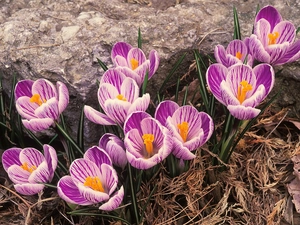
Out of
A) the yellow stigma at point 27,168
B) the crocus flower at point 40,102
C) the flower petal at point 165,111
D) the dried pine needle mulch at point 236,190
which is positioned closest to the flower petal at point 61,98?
the crocus flower at point 40,102

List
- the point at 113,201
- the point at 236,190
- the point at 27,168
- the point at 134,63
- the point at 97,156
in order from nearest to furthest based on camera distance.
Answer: the point at 113,201, the point at 97,156, the point at 27,168, the point at 134,63, the point at 236,190

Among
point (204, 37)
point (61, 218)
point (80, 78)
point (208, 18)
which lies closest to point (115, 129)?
point (80, 78)

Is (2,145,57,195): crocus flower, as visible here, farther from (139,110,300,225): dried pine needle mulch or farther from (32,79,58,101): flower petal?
(139,110,300,225): dried pine needle mulch

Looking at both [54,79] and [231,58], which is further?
[54,79]

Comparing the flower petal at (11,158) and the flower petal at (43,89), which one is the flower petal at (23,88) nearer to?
the flower petal at (43,89)

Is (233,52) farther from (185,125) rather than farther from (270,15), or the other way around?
(185,125)

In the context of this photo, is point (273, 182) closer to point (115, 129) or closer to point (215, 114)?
point (215, 114)

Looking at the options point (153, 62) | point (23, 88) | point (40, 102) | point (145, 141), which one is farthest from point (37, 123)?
point (153, 62)
